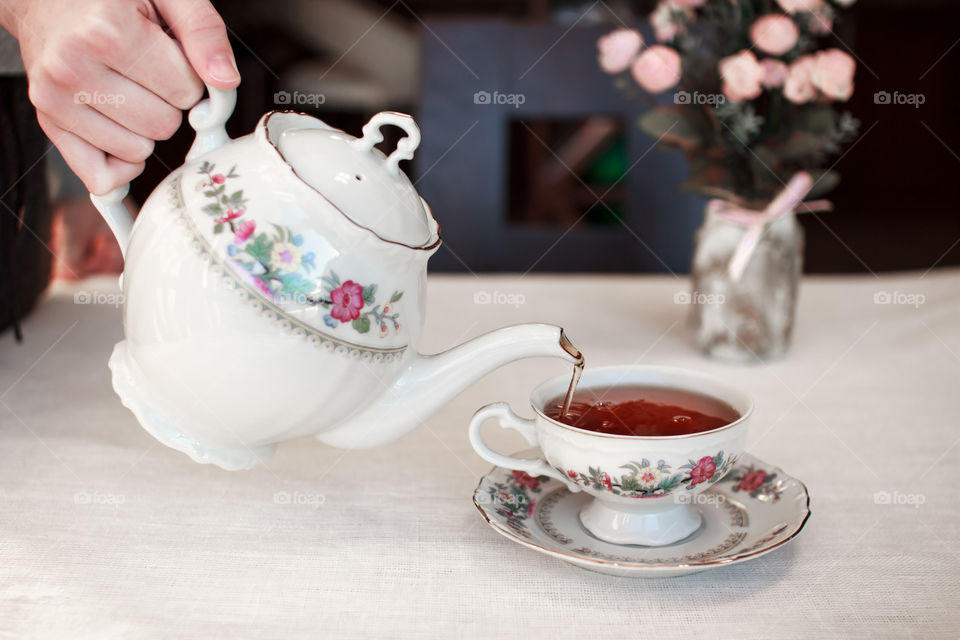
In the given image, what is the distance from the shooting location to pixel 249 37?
4.27 metres

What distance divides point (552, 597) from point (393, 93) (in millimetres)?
4336

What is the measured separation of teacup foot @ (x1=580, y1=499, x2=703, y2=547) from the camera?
689 millimetres

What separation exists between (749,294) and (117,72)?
2.76 feet

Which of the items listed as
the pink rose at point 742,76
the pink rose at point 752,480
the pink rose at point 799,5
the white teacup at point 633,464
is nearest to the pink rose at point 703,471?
the white teacup at point 633,464

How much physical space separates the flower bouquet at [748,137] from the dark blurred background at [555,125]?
502 millimetres

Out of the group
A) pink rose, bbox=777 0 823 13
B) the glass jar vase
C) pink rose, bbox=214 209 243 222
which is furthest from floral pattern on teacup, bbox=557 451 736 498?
pink rose, bbox=777 0 823 13

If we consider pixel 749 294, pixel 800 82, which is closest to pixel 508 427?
pixel 749 294

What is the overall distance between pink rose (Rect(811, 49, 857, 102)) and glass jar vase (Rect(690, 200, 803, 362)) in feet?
0.57

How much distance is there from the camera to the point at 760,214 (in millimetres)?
1193

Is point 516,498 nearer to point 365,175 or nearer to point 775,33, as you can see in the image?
point 365,175

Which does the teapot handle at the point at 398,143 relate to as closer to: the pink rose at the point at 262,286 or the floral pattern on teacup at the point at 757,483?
the pink rose at the point at 262,286

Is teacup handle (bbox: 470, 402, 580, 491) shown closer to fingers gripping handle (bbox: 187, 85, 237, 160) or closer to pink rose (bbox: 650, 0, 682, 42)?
fingers gripping handle (bbox: 187, 85, 237, 160)

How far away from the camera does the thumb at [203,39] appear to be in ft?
2.25

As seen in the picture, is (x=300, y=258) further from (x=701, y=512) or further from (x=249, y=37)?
(x=249, y=37)
